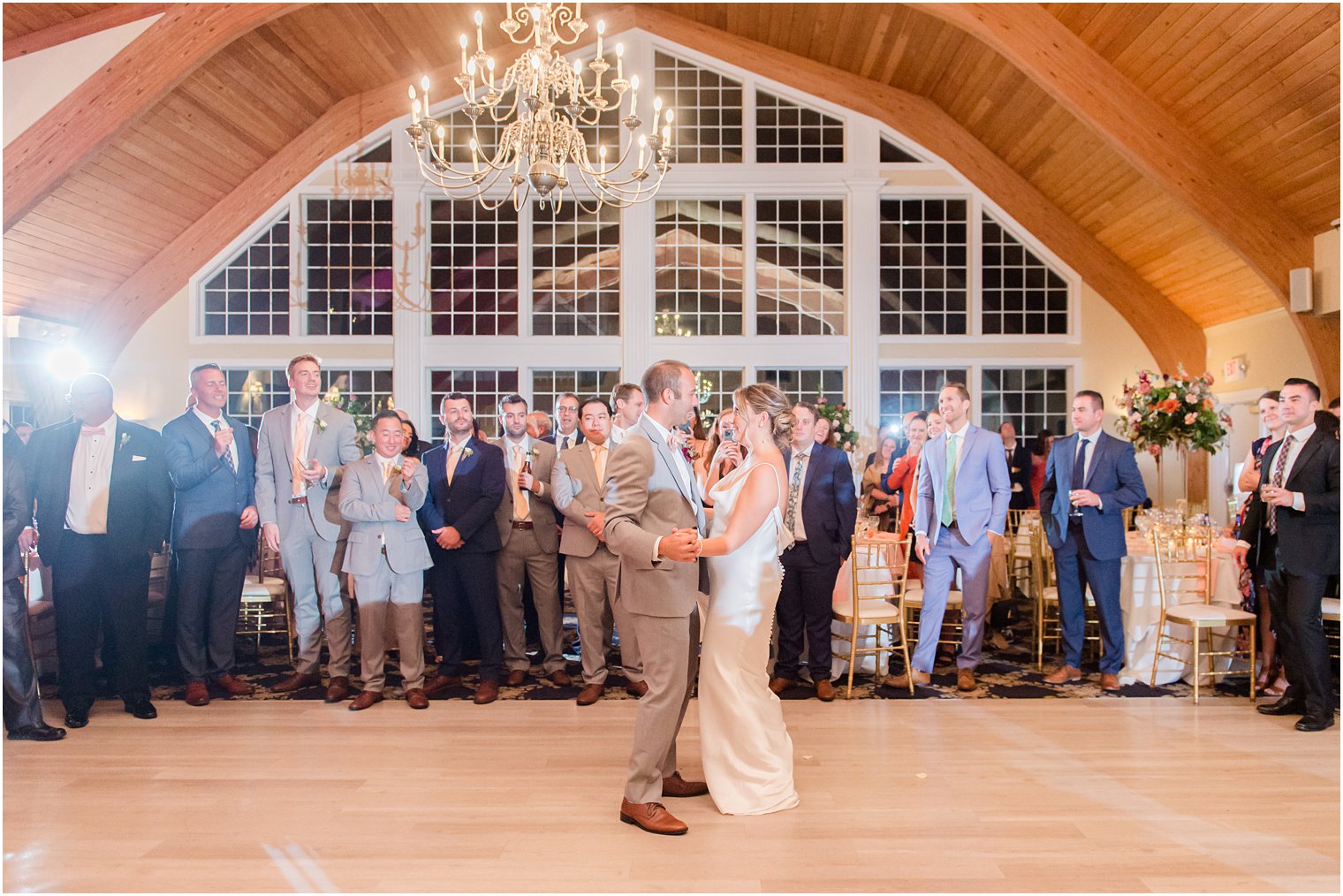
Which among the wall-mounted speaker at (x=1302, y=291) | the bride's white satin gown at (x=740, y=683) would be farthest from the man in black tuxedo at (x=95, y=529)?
the wall-mounted speaker at (x=1302, y=291)

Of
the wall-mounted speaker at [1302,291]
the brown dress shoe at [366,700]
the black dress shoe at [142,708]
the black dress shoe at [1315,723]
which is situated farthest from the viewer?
the wall-mounted speaker at [1302,291]

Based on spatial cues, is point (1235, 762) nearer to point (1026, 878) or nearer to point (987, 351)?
point (1026, 878)

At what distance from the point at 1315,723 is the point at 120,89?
9.09 meters

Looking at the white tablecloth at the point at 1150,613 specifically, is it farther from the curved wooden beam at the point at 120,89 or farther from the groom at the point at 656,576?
the curved wooden beam at the point at 120,89

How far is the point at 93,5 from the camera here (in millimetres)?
7105

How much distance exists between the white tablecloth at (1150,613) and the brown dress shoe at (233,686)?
197 inches

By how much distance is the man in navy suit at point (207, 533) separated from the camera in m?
5.00

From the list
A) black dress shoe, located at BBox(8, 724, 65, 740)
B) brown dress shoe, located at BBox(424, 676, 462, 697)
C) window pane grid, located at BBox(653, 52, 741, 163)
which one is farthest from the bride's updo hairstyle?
window pane grid, located at BBox(653, 52, 741, 163)

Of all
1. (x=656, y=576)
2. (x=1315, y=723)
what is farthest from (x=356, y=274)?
(x=1315, y=723)

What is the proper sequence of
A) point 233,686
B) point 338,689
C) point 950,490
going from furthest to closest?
point 950,490, point 233,686, point 338,689

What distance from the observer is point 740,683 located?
3.45 meters

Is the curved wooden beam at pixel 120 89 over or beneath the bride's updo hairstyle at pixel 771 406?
over

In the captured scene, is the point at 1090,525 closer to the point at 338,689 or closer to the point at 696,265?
the point at 338,689

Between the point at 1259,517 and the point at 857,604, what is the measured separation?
2148 millimetres
